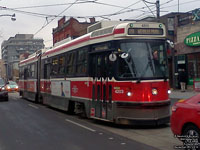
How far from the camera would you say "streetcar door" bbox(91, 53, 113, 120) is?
1013cm

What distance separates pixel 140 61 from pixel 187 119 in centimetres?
349

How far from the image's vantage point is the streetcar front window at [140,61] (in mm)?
9664

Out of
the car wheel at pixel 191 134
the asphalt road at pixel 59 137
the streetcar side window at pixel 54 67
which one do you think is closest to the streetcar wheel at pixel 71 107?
the asphalt road at pixel 59 137

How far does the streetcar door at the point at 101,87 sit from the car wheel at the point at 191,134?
3.62 m

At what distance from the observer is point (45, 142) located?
8227 millimetres

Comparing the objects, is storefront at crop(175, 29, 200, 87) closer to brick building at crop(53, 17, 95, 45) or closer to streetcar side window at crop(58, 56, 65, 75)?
streetcar side window at crop(58, 56, 65, 75)

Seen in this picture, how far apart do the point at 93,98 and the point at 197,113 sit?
508 centimetres

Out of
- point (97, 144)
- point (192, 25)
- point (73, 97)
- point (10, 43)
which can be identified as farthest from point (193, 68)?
point (10, 43)

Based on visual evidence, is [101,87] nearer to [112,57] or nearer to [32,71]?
[112,57]

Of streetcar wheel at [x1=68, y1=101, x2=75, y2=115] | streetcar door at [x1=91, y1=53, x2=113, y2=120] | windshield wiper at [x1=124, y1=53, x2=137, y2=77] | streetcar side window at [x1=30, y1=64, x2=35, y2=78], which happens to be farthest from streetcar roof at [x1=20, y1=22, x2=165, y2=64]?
streetcar side window at [x1=30, y1=64, x2=35, y2=78]

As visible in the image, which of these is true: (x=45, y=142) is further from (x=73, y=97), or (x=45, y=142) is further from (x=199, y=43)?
(x=199, y=43)

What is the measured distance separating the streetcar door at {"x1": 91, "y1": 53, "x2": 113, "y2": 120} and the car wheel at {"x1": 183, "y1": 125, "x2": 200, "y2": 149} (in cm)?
362

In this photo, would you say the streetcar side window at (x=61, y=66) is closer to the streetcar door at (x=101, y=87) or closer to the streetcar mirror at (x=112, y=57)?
the streetcar door at (x=101, y=87)

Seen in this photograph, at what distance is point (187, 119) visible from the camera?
6.57 metres
